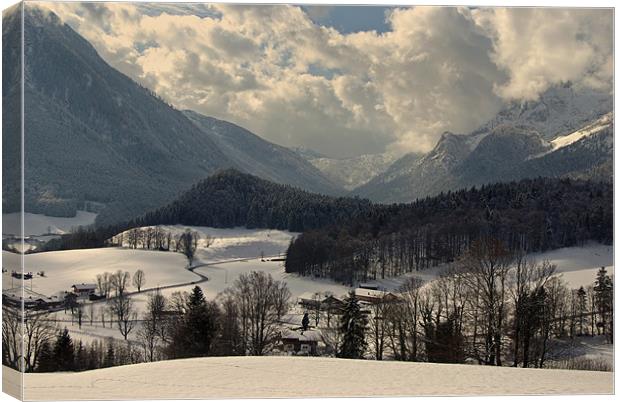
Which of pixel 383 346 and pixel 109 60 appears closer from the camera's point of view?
pixel 383 346

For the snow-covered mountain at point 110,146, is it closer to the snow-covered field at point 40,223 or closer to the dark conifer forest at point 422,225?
the snow-covered field at point 40,223

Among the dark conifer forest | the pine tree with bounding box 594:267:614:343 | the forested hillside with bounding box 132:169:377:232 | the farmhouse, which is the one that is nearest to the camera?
the farmhouse

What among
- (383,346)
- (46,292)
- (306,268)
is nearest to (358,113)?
(306,268)

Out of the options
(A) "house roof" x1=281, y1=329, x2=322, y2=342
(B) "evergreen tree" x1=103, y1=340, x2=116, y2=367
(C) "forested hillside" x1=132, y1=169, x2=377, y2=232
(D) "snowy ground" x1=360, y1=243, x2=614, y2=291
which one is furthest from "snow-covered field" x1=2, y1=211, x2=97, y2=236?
(D) "snowy ground" x1=360, y1=243, x2=614, y2=291

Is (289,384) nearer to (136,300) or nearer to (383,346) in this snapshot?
(383,346)

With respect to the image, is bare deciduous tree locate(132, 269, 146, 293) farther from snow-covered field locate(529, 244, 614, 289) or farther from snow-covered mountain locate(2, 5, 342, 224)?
snow-covered field locate(529, 244, 614, 289)

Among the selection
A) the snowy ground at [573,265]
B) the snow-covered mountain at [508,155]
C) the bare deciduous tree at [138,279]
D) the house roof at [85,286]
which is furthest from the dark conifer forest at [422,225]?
the bare deciduous tree at [138,279]
